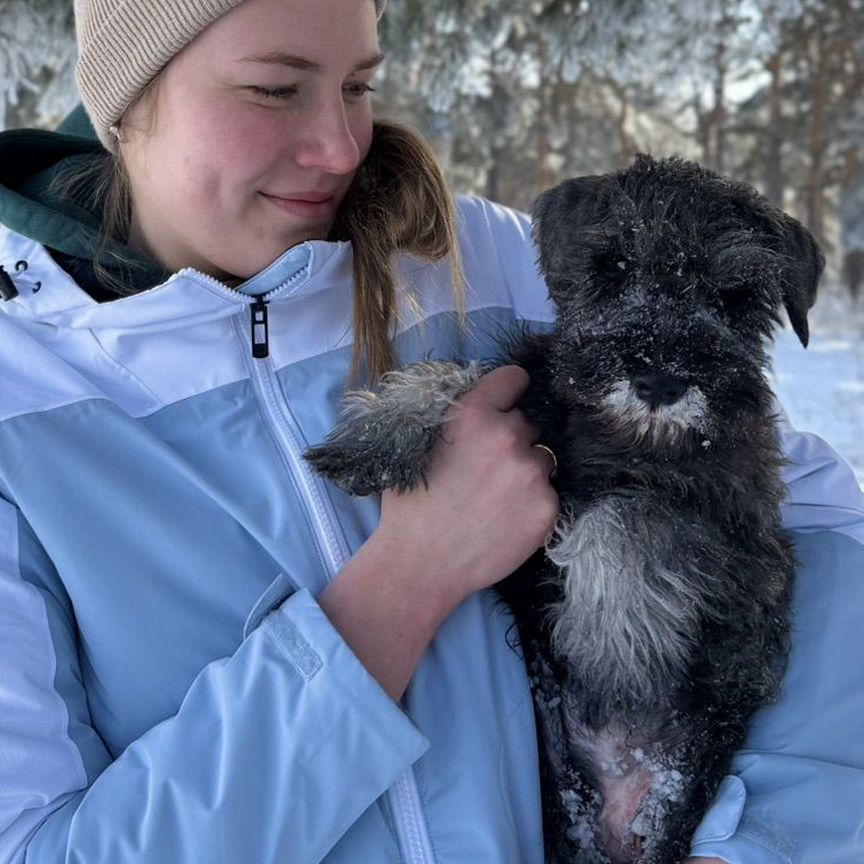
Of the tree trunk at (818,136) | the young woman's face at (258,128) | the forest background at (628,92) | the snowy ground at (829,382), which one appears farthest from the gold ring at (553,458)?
the tree trunk at (818,136)

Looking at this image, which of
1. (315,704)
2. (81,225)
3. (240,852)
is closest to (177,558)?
(315,704)

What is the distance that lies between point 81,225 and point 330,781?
4.50ft

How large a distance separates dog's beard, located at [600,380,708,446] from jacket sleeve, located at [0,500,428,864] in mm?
723

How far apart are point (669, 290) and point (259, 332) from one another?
0.86 m

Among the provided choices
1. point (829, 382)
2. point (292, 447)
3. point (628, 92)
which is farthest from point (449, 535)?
point (628, 92)

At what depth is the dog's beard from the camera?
198 centimetres

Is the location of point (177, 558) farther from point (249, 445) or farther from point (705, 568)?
point (705, 568)

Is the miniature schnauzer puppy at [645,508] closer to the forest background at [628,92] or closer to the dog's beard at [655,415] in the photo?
the dog's beard at [655,415]

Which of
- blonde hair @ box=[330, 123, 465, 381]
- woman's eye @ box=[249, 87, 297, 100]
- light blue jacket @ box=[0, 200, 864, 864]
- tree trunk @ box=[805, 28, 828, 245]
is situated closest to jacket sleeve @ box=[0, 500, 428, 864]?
light blue jacket @ box=[0, 200, 864, 864]

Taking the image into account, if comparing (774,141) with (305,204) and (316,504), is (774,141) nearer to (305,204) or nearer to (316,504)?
(305,204)

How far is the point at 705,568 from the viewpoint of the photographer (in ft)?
7.10

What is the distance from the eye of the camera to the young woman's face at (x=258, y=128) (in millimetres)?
2150

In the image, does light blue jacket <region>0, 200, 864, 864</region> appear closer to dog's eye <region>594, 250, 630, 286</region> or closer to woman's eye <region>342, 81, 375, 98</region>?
woman's eye <region>342, 81, 375, 98</region>

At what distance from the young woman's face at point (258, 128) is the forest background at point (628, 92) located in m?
0.56
